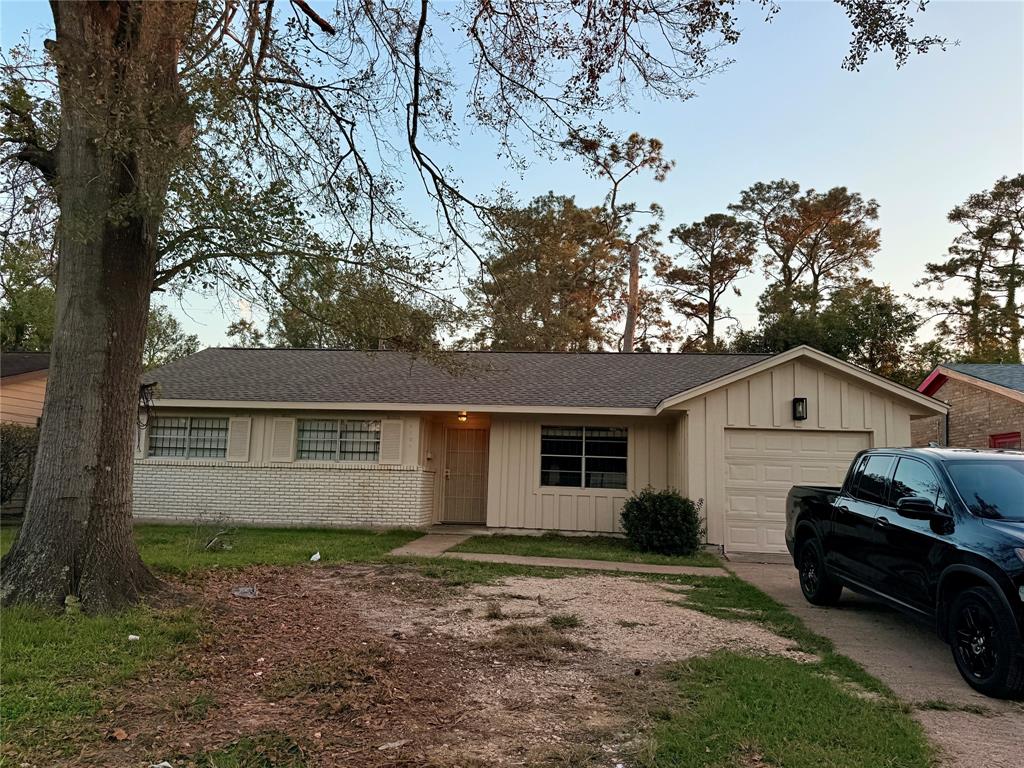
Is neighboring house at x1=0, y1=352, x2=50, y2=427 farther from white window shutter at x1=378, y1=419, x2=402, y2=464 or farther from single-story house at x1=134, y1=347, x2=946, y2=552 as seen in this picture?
white window shutter at x1=378, y1=419, x2=402, y2=464

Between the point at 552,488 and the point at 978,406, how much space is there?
444 inches

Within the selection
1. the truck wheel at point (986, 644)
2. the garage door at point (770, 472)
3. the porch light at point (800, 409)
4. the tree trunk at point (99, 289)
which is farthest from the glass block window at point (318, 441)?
the truck wheel at point (986, 644)

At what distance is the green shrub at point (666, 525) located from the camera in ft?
35.7

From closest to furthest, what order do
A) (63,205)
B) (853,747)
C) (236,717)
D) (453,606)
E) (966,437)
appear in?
(853,747) < (236,717) < (63,205) < (453,606) < (966,437)

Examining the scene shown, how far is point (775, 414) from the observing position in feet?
37.7

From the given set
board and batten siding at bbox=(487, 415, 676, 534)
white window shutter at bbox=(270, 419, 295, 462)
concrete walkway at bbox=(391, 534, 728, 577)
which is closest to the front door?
board and batten siding at bbox=(487, 415, 676, 534)

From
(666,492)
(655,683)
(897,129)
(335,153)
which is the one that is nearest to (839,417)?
(666,492)

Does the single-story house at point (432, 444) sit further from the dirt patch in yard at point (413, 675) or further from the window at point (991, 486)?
the window at point (991, 486)

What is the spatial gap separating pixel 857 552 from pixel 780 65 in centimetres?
580

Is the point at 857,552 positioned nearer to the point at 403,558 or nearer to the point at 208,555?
the point at 403,558

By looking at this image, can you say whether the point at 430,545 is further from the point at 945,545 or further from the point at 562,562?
the point at 945,545

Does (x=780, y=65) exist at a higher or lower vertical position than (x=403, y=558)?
higher

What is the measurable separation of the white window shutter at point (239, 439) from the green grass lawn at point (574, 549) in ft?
17.5

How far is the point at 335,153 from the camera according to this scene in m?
8.51
